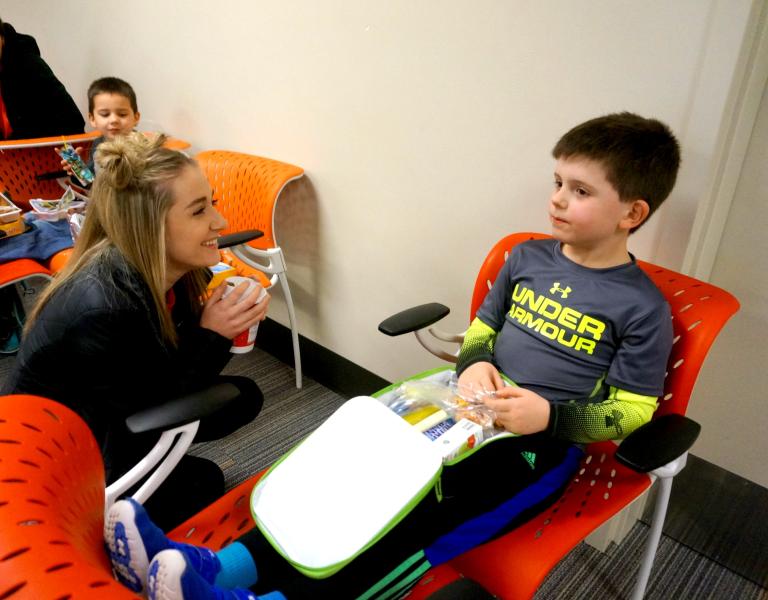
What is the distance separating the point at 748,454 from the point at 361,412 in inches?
41.2

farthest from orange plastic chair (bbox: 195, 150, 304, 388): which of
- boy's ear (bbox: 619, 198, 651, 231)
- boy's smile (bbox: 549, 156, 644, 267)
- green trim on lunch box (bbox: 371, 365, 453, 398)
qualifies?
boy's ear (bbox: 619, 198, 651, 231)

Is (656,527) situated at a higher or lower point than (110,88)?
lower

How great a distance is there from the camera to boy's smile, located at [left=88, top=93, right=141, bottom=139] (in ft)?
7.75

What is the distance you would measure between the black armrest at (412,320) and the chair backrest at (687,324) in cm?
49

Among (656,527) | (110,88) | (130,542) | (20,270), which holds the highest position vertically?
(110,88)

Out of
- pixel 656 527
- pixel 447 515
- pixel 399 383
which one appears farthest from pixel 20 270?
pixel 656 527

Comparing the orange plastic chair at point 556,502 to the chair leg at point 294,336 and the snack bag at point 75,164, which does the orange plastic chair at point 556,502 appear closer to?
the chair leg at point 294,336

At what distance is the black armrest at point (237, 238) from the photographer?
5.75 feet

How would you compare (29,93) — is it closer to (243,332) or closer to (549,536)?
(243,332)

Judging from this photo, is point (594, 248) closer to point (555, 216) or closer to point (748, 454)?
point (555, 216)

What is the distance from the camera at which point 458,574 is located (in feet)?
3.15

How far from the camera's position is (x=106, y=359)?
1.08 meters

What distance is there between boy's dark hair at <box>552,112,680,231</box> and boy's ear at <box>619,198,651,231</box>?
1 cm

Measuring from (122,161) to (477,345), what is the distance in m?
0.88
